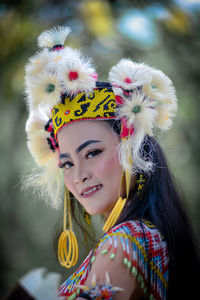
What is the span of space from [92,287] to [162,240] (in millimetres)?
483

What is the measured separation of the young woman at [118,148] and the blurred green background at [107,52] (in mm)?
625

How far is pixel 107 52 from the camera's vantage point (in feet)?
19.3

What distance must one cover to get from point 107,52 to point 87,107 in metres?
3.50

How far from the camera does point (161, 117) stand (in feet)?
8.70

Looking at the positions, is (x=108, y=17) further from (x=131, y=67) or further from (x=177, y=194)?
(x=177, y=194)

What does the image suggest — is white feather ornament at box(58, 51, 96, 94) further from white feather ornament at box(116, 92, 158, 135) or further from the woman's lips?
the woman's lips

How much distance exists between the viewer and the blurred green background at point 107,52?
4.38 meters

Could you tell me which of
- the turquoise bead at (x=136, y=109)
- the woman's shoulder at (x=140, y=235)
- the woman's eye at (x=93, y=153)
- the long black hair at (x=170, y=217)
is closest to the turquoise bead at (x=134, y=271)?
the woman's shoulder at (x=140, y=235)

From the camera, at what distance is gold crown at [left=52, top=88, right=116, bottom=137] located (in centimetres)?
255

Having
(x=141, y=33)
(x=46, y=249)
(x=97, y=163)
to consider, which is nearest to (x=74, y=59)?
(x=97, y=163)

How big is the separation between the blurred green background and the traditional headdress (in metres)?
0.62

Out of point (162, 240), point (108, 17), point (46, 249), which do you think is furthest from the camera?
point (46, 249)

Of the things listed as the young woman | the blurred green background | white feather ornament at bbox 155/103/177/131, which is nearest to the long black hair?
the young woman

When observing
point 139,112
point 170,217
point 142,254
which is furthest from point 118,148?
point 142,254
